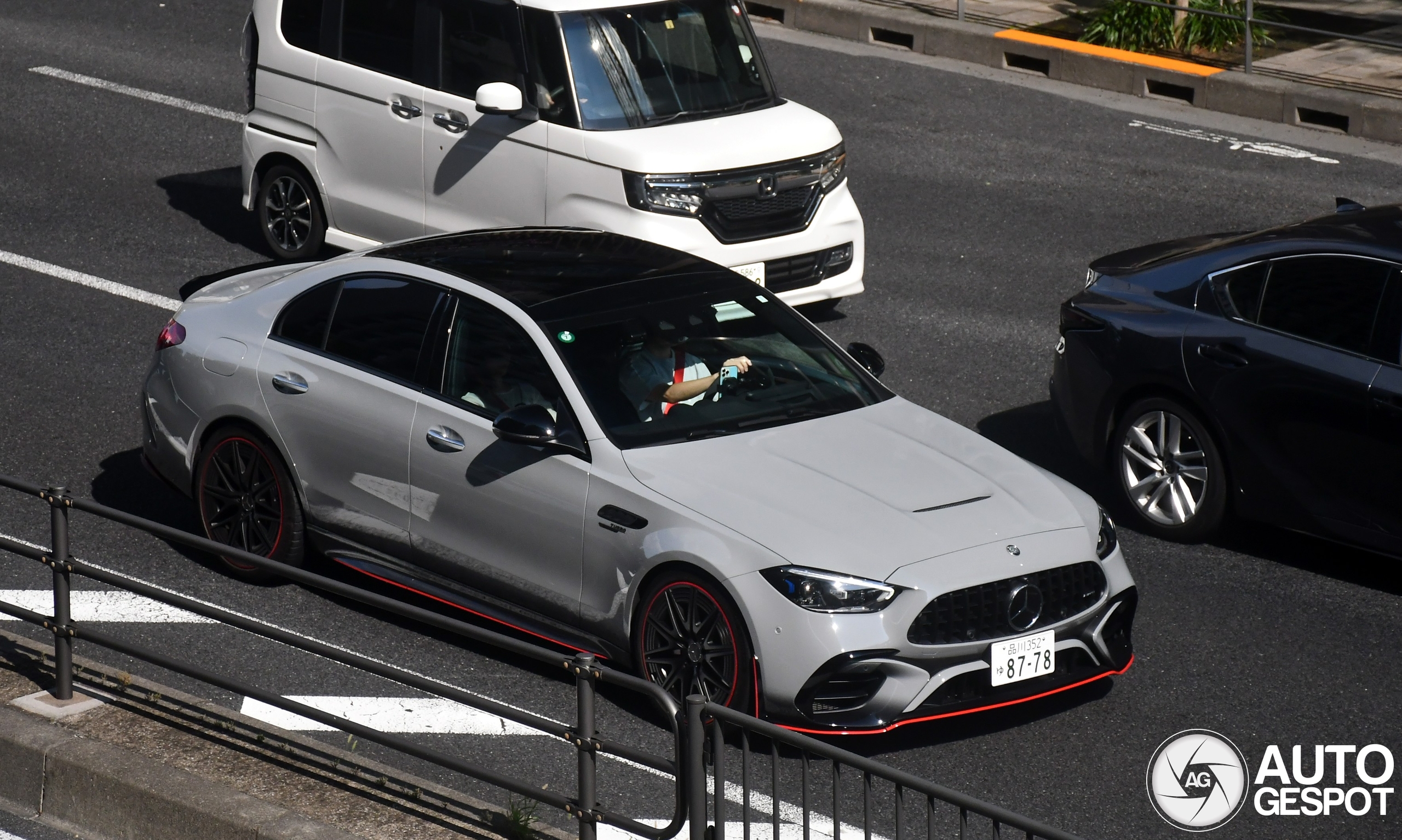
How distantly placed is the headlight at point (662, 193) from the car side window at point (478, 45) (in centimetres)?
115

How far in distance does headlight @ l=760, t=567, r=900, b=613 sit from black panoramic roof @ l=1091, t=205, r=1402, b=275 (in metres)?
3.19

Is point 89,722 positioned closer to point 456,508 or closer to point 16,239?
point 456,508

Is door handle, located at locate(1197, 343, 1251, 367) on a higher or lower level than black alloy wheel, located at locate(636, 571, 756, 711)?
higher

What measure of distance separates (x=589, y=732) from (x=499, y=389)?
2569mm

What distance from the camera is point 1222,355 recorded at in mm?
8508

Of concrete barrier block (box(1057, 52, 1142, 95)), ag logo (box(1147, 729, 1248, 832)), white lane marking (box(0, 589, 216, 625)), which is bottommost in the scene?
white lane marking (box(0, 589, 216, 625))

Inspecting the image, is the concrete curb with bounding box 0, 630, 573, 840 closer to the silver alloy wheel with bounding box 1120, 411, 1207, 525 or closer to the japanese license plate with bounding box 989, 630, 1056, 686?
the japanese license plate with bounding box 989, 630, 1056, 686

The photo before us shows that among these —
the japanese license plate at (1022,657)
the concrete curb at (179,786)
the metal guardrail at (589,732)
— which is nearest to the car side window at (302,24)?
the metal guardrail at (589,732)

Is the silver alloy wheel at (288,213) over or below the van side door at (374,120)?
below

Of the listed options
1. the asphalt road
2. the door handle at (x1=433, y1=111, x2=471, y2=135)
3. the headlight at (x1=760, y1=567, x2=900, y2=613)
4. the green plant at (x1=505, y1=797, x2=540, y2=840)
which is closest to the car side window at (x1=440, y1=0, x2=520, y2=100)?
the door handle at (x1=433, y1=111, x2=471, y2=135)

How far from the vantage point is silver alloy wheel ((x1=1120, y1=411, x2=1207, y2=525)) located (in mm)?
8719

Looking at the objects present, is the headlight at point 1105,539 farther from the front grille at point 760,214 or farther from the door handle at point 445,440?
the front grille at point 760,214

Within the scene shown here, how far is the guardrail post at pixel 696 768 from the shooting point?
4.89 m

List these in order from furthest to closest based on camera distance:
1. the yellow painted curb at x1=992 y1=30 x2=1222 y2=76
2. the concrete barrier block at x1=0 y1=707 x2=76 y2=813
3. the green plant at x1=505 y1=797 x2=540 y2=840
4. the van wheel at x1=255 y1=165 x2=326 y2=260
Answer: the yellow painted curb at x1=992 y1=30 x2=1222 y2=76 < the van wheel at x1=255 y1=165 x2=326 y2=260 < the concrete barrier block at x1=0 y1=707 x2=76 y2=813 < the green plant at x1=505 y1=797 x2=540 y2=840
